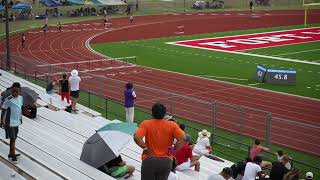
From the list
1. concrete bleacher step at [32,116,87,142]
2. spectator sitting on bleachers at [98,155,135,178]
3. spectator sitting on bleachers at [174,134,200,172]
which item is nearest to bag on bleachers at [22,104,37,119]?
concrete bleacher step at [32,116,87,142]

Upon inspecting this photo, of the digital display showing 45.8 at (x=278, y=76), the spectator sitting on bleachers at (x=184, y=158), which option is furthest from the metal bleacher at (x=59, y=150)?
the digital display showing 45.8 at (x=278, y=76)

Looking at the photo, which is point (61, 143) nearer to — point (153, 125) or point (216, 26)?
point (153, 125)

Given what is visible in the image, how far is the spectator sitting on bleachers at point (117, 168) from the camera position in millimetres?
9766

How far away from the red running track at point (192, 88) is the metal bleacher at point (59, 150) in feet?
10.6

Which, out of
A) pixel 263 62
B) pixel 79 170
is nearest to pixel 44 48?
pixel 263 62

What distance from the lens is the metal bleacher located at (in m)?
9.66

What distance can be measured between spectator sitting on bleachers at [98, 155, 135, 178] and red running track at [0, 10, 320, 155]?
4.89m

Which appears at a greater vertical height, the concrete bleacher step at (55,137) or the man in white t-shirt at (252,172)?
the concrete bleacher step at (55,137)

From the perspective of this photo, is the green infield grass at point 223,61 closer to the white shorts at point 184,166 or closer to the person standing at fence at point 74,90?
the person standing at fence at point 74,90

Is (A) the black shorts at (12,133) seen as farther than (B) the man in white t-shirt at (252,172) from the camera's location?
No

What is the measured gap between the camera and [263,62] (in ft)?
111

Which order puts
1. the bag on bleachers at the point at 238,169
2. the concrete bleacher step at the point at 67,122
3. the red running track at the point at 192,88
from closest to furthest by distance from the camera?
the bag on bleachers at the point at 238,169, the concrete bleacher step at the point at 67,122, the red running track at the point at 192,88

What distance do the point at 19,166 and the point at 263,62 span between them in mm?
25600

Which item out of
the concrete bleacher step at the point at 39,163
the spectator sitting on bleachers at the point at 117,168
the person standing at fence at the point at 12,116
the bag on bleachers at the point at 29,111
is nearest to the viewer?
the concrete bleacher step at the point at 39,163
